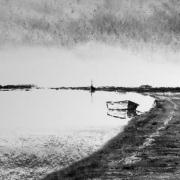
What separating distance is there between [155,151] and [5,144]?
6589 millimetres

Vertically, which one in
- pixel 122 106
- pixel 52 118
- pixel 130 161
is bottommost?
pixel 130 161

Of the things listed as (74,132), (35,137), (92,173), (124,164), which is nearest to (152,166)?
(124,164)

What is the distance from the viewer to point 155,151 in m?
19.9

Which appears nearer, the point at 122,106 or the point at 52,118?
the point at 52,118

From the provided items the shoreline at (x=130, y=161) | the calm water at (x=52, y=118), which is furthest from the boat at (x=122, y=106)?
the shoreline at (x=130, y=161)

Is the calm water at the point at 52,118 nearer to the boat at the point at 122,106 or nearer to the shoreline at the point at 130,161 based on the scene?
the boat at the point at 122,106

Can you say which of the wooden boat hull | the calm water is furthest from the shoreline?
the wooden boat hull

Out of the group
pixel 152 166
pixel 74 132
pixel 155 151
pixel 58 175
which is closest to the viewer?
pixel 58 175

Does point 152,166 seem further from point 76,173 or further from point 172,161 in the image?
point 76,173

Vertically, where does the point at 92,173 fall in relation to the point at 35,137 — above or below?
below

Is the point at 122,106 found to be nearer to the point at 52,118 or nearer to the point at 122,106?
the point at 122,106

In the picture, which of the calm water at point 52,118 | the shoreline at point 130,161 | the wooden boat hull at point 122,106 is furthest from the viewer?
the wooden boat hull at point 122,106

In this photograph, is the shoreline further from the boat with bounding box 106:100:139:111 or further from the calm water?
the boat with bounding box 106:100:139:111

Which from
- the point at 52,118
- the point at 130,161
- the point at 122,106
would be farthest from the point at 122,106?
the point at 130,161
